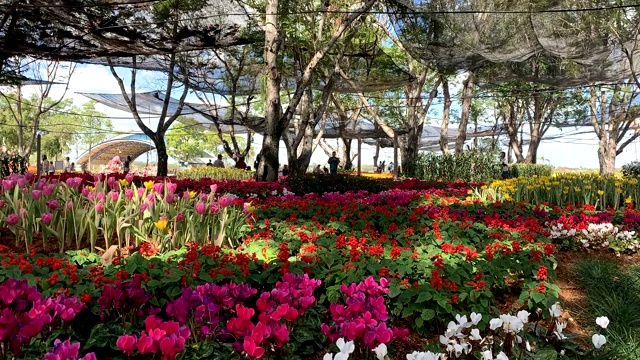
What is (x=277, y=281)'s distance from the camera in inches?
92.7

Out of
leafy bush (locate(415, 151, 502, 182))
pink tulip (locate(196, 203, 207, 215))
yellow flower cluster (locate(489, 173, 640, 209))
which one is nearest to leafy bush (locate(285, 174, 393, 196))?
yellow flower cluster (locate(489, 173, 640, 209))

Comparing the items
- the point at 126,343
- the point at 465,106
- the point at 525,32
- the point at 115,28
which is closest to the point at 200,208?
the point at 126,343

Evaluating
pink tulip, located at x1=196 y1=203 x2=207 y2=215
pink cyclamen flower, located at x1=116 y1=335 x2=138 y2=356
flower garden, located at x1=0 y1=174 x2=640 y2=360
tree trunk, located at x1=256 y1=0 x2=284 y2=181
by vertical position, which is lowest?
flower garden, located at x1=0 y1=174 x2=640 y2=360

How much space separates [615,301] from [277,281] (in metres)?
1.98

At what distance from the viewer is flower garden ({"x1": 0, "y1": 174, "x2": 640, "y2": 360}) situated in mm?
1547

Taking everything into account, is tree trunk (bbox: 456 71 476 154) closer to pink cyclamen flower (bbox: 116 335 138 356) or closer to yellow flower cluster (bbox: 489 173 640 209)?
yellow flower cluster (bbox: 489 173 640 209)

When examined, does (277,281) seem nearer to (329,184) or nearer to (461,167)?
(329,184)

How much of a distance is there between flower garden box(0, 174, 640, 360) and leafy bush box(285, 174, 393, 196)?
3.10 metres

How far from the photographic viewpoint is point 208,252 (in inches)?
106

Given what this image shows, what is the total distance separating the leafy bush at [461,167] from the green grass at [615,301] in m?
13.3

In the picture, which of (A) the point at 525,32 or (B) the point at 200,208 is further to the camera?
(A) the point at 525,32

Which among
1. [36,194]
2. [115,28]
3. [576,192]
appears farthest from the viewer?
[115,28]

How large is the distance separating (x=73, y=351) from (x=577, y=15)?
943 centimetres

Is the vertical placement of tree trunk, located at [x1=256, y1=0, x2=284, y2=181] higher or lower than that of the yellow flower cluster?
higher
